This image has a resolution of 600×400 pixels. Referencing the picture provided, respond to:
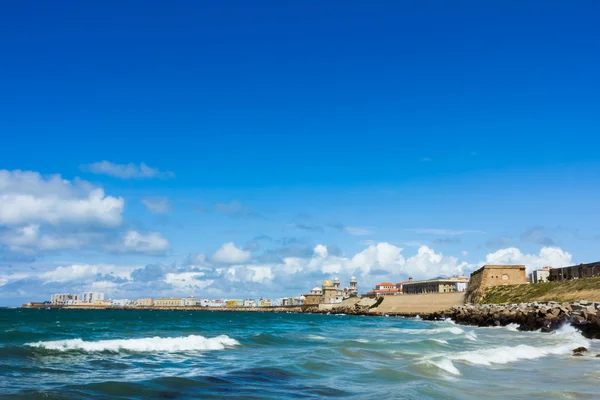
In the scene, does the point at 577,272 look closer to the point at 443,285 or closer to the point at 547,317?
the point at 547,317

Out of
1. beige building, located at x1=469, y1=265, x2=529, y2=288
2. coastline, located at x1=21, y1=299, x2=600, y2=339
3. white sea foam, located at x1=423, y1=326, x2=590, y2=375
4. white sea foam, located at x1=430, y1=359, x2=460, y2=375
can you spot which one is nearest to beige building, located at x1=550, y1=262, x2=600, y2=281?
beige building, located at x1=469, y1=265, x2=529, y2=288

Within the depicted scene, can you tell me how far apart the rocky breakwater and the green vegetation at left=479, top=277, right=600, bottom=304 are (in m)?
5.20

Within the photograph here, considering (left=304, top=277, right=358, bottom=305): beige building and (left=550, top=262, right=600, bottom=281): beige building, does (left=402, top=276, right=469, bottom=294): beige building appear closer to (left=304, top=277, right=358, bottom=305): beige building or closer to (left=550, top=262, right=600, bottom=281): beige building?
(left=304, top=277, right=358, bottom=305): beige building

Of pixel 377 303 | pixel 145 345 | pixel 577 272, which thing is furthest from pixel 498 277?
pixel 145 345

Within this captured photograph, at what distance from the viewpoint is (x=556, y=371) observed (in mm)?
14750

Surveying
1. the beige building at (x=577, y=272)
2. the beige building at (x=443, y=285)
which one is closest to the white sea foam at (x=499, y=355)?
the beige building at (x=577, y=272)

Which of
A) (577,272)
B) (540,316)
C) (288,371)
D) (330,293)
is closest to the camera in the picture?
(288,371)

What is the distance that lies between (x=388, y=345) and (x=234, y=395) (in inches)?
556

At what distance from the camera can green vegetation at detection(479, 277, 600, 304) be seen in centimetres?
3941

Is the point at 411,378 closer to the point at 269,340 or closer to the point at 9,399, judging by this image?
the point at 9,399

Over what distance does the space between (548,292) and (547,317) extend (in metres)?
17.8

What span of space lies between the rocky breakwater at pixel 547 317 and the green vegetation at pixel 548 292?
17.1 feet

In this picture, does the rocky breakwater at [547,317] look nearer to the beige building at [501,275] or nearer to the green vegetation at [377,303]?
the beige building at [501,275]

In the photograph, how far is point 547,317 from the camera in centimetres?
3072
